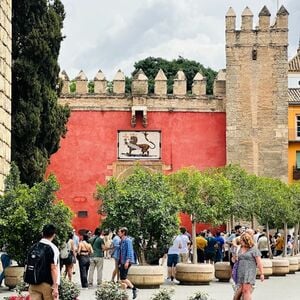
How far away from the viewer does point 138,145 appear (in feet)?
124

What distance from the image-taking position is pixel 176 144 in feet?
125

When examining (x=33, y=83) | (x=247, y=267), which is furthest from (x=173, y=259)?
(x=33, y=83)

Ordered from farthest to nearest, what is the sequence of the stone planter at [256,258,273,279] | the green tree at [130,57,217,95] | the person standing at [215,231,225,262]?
the green tree at [130,57,217,95] → the person standing at [215,231,225,262] → the stone planter at [256,258,273,279]

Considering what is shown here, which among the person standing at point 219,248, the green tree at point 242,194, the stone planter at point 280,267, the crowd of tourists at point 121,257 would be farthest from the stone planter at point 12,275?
the person standing at point 219,248

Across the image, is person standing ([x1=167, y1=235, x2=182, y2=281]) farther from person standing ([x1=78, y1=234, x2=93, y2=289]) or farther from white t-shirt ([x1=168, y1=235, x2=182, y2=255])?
person standing ([x1=78, y1=234, x2=93, y2=289])

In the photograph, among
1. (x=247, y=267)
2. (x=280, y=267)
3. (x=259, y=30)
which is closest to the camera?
(x=247, y=267)

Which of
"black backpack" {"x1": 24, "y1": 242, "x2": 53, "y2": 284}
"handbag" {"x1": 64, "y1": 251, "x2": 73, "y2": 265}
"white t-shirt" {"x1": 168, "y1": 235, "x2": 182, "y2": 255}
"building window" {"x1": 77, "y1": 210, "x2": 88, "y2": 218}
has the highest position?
"building window" {"x1": 77, "y1": 210, "x2": 88, "y2": 218}

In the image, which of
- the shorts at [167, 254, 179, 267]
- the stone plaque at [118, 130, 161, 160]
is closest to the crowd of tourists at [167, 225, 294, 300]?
the shorts at [167, 254, 179, 267]

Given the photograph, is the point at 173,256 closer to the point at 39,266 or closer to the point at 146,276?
the point at 146,276

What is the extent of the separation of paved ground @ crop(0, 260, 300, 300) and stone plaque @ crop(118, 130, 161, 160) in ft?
51.0

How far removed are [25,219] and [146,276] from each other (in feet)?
9.89

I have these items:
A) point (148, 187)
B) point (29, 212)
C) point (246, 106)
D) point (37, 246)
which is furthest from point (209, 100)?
point (37, 246)

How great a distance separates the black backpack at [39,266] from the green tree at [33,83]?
17303mm

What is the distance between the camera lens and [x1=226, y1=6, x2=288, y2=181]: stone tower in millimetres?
37969
